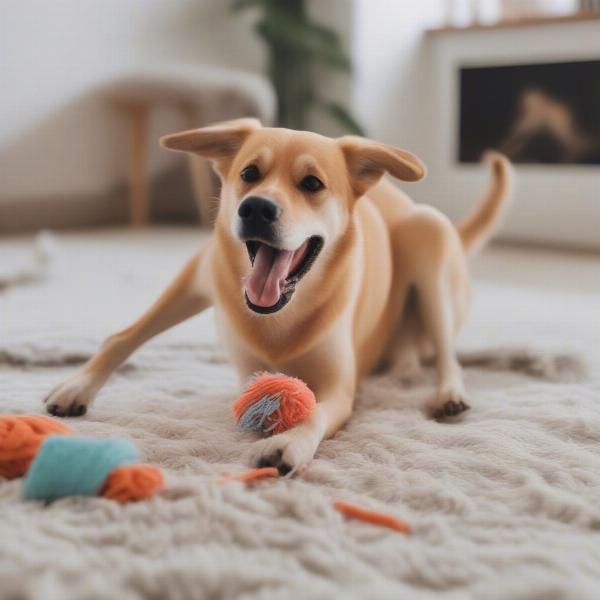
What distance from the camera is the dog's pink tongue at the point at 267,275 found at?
46.4 inches

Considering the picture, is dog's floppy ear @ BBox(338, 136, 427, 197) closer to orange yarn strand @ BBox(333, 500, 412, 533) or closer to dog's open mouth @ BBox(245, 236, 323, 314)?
dog's open mouth @ BBox(245, 236, 323, 314)

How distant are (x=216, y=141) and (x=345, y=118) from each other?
316 centimetres

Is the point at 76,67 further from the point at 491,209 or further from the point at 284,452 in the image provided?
the point at 284,452

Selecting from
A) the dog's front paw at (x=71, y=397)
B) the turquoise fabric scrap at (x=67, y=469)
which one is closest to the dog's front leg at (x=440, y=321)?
the dog's front paw at (x=71, y=397)

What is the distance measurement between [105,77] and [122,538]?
3.76 m

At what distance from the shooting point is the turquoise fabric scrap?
93cm

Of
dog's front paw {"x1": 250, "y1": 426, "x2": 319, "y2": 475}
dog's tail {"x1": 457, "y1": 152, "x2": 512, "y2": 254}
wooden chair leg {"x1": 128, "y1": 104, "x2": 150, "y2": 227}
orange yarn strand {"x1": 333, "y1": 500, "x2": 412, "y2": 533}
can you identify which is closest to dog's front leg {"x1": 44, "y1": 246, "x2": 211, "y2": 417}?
dog's front paw {"x1": 250, "y1": 426, "x2": 319, "y2": 475}

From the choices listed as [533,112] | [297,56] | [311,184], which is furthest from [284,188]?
[297,56]

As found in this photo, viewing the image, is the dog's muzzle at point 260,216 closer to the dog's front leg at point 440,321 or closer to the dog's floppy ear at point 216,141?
the dog's floppy ear at point 216,141

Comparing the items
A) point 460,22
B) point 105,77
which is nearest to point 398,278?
point 105,77

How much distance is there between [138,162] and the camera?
4.30m

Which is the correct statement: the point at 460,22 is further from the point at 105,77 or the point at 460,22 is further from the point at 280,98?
the point at 105,77

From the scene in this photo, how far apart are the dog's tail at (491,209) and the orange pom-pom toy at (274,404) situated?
2.85 ft

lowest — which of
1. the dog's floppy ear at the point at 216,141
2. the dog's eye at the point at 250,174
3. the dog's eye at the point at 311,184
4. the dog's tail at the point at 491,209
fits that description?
the dog's tail at the point at 491,209
